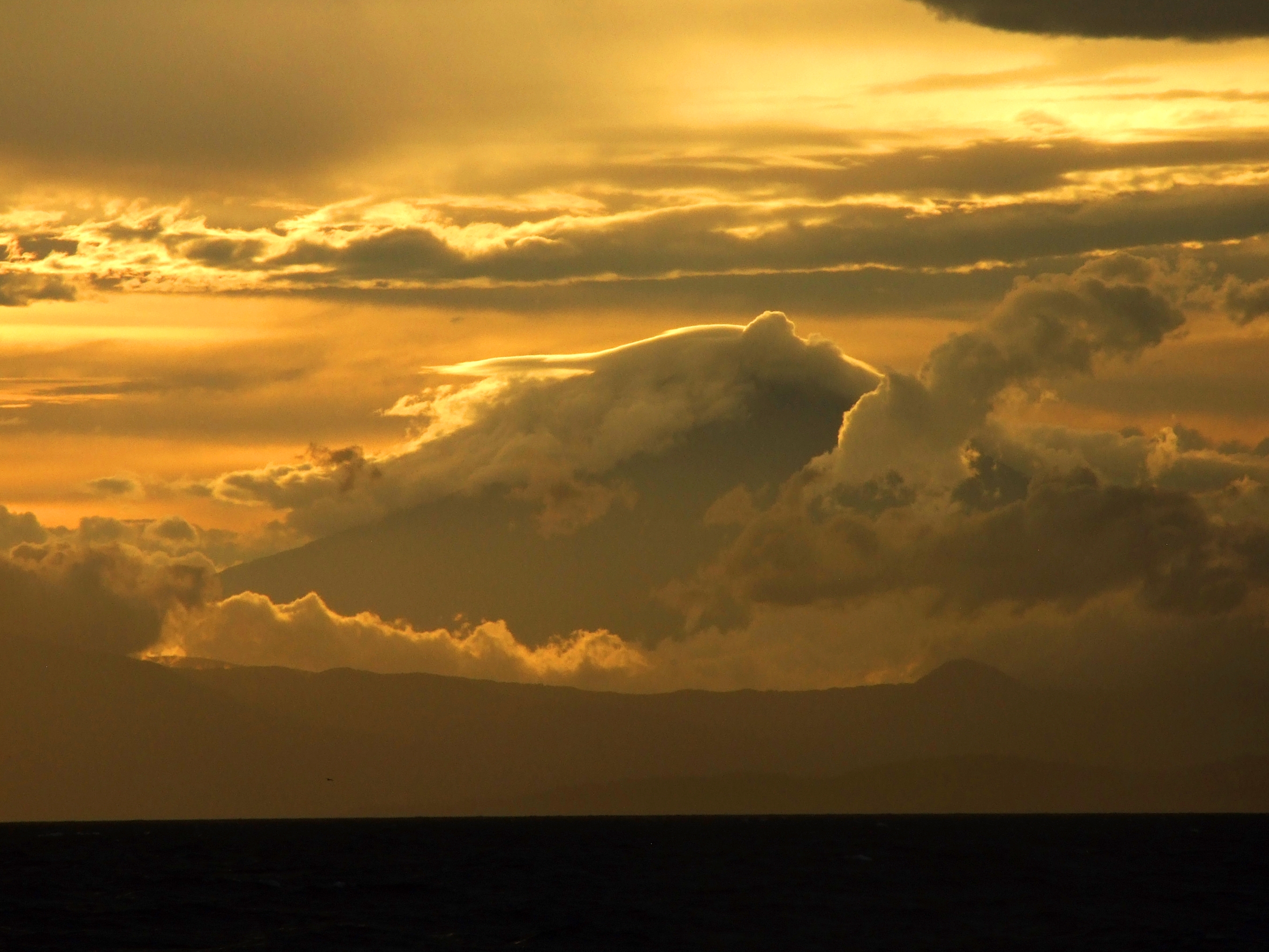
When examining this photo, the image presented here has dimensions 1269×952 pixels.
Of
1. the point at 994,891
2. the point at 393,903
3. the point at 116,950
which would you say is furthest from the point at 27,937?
the point at 994,891

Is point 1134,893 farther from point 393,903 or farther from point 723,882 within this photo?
point 393,903

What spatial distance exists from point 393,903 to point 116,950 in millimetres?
41949

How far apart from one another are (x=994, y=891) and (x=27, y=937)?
102582mm

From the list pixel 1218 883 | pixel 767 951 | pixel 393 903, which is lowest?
pixel 1218 883

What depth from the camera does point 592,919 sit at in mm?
149250

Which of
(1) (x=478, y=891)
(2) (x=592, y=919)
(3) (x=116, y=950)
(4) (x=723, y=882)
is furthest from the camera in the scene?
(4) (x=723, y=882)

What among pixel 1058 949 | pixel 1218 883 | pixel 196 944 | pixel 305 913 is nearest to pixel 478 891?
pixel 305 913

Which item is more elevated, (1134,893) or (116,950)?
(116,950)

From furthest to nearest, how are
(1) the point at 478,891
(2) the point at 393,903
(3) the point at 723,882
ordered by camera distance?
(3) the point at 723,882 < (1) the point at 478,891 < (2) the point at 393,903

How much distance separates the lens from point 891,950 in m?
130

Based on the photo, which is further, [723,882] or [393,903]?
[723,882]

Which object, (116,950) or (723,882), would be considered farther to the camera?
(723,882)

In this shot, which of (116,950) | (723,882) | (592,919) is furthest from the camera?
(723,882)

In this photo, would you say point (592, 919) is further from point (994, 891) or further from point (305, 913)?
point (994, 891)
